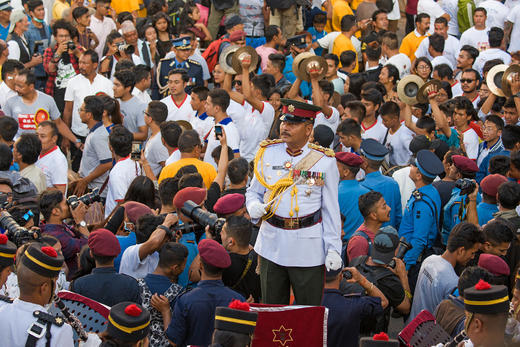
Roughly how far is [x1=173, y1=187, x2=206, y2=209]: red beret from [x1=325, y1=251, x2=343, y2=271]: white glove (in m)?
1.58

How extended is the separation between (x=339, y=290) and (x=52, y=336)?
7.21 feet

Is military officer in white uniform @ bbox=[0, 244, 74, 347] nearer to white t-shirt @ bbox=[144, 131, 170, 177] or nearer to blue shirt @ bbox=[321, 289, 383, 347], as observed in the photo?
blue shirt @ bbox=[321, 289, 383, 347]

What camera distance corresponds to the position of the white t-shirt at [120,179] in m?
7.93

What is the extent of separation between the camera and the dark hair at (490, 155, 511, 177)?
810cm

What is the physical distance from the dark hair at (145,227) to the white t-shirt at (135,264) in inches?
6.4

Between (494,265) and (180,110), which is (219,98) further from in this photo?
(494,265)

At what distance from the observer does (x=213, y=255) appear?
5.20 meters

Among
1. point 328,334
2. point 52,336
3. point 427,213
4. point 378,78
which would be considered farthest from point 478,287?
point 378,78

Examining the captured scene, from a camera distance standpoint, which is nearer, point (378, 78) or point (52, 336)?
point (52, 336)

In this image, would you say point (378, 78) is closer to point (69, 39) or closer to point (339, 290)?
point (69, 39)

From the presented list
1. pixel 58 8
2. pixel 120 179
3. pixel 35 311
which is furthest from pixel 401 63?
pixel 35 311

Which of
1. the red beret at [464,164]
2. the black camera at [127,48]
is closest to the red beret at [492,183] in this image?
the red beret at [464,164]

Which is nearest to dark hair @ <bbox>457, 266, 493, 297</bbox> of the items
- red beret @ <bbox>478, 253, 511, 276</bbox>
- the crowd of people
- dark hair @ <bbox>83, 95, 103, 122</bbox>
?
the crowd of people

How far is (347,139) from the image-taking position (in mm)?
8844
